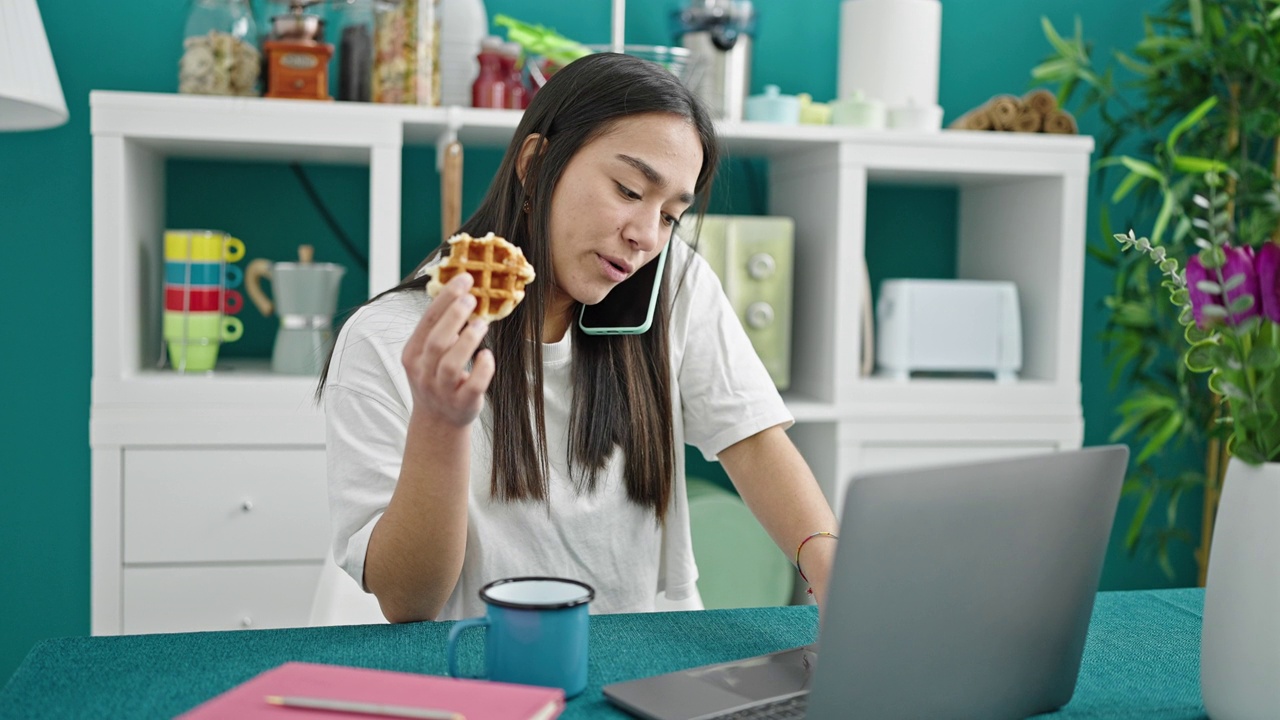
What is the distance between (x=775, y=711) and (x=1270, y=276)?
18.0 inches

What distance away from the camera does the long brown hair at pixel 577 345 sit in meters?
1.29

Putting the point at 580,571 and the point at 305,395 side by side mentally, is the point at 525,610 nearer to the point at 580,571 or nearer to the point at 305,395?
the point at 580,571

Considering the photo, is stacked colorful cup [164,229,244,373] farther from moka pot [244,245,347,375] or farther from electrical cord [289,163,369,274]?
electrical cord [289,163,369,274]

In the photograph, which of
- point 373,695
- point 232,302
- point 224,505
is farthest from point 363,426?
point 232,302

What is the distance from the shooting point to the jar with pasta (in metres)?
2.08

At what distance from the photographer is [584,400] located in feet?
4.49

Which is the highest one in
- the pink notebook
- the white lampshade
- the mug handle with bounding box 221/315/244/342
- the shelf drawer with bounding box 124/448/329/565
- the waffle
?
the white lampshade

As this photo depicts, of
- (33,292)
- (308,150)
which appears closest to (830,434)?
(308,150)

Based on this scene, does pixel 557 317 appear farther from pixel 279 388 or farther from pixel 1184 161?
pixel 1184 161

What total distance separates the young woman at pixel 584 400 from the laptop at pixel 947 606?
33cm

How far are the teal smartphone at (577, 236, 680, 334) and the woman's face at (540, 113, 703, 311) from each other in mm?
80

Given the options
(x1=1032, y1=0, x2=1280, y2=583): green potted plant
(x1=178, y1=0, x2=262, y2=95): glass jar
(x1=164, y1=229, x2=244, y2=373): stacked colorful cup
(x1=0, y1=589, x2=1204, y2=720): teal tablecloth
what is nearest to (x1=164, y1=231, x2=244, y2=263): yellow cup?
(x1=164, y1=229, x2=244, y2=373): stacked colorful cup

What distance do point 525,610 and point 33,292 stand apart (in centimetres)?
193

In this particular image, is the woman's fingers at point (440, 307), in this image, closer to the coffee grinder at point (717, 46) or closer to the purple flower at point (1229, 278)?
the purple flower at point (1229, 278)
